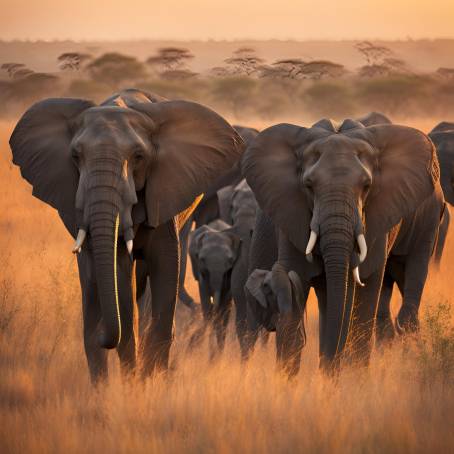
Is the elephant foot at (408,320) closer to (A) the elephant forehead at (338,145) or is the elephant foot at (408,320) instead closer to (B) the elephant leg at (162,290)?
(A) the elephant forehead at (338,145)

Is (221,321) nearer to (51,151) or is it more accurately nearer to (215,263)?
(215,263)

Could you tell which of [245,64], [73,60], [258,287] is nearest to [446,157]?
[258,287]

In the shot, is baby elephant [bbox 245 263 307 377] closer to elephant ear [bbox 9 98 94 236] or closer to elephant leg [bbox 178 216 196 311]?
elephant ear [bbox 9 98 94 236]

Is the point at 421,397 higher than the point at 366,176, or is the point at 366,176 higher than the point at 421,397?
the point at 366,176

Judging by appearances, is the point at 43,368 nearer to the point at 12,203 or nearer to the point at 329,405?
the point at 329,405

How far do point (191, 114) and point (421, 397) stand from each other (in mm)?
2733

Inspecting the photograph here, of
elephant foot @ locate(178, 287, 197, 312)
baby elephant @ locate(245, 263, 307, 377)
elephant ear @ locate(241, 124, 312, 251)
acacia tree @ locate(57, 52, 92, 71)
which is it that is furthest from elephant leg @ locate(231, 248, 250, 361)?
acacia tree @ locate(57, 52, 92, 71)

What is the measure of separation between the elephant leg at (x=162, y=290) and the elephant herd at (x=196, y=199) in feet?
0.04

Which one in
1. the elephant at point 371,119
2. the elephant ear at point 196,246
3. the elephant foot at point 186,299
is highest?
the elephant at point 371,119

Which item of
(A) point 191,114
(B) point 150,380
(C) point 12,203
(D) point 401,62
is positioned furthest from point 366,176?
(D) point 401,62

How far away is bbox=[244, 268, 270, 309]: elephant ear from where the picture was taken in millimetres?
9415

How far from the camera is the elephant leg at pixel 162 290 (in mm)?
9047

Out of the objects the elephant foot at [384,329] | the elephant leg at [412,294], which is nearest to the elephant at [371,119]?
the elephant leg at [412,294]

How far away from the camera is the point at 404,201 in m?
9.30
